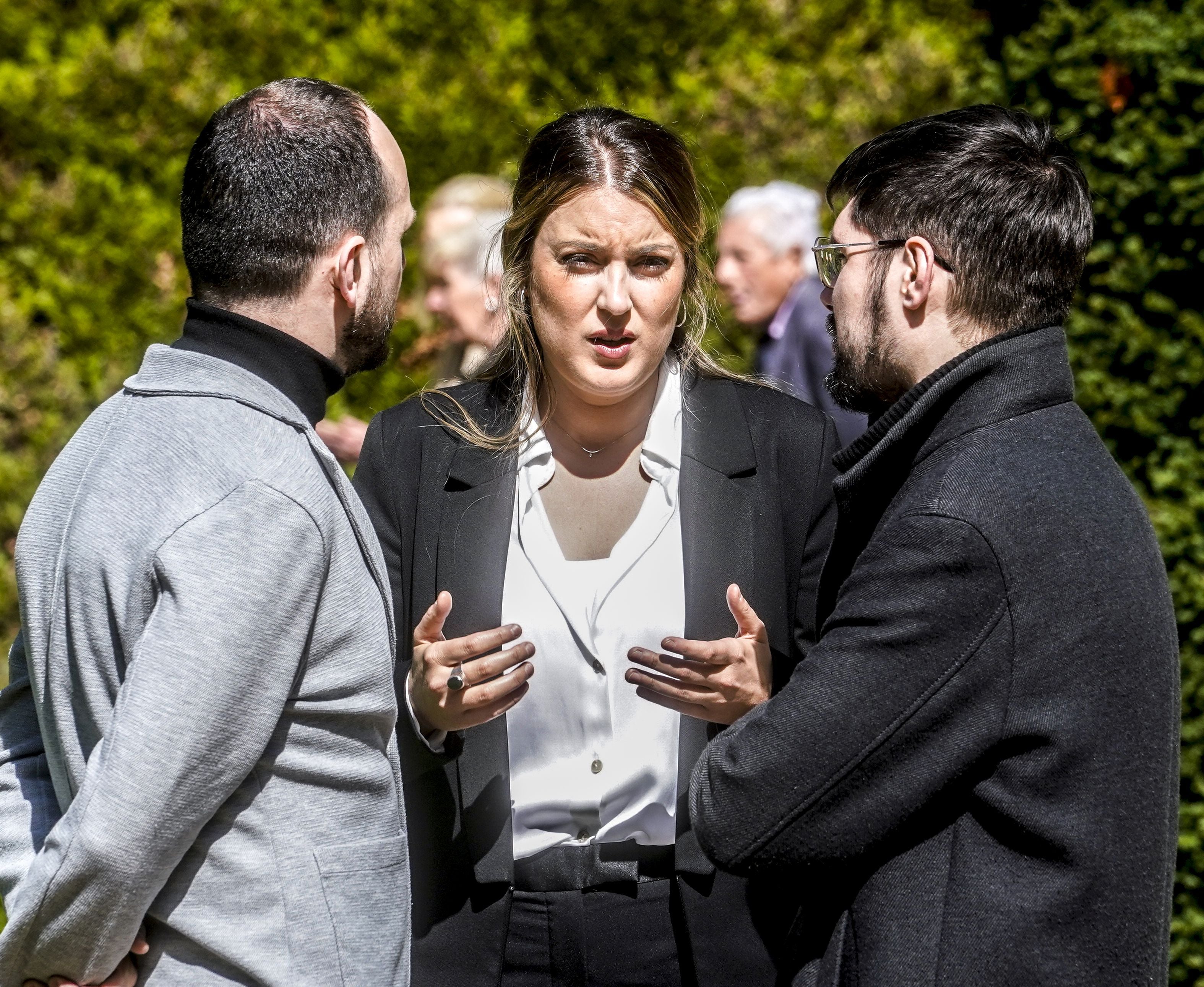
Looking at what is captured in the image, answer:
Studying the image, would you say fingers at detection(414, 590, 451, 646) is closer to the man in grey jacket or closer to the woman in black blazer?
the woman in black blazer

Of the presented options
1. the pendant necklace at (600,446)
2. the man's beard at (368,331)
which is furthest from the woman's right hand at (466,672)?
the pendant necklace at (600,446)

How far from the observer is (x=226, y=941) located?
1.61m

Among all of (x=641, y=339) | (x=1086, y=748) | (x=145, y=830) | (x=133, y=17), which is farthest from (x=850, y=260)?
(x=133, y=17)

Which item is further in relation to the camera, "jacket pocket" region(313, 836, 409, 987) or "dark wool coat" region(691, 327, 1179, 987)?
"jacket pocket" region(313, 836, 409, 987)

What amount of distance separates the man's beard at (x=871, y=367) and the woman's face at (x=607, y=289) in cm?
43

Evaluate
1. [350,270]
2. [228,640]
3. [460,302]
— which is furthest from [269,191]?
[460,302]

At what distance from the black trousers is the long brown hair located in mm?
856

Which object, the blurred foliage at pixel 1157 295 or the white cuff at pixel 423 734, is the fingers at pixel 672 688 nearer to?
the white cuff at pixel 423 734

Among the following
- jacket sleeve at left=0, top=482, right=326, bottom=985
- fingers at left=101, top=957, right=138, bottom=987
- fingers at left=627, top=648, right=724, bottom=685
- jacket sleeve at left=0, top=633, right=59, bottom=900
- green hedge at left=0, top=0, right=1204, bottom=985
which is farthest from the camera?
green hedge at left=0, top=0, right=1204, bottom=985

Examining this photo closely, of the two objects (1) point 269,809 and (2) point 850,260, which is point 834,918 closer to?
(1) point 269,809

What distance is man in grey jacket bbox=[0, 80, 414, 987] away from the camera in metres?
1.52

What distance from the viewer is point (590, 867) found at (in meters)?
2.20

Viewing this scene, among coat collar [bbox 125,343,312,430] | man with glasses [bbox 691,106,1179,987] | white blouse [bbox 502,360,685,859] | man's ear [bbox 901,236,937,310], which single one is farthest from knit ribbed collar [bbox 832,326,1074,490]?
coat collar [bbox 125,343,312,430]

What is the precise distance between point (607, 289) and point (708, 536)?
50 centimetres
